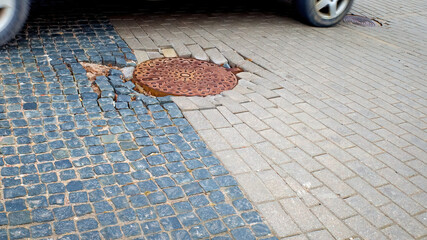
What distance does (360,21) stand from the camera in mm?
6688

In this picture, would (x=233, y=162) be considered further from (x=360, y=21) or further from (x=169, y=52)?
(x=360, y=21)

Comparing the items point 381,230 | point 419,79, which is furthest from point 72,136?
point 419,79

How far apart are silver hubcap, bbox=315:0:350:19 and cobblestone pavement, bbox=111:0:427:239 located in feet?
0.76

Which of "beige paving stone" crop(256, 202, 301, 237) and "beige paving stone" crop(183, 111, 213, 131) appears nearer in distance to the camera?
"beige paving stone" crop(256, 202, 301, 237)

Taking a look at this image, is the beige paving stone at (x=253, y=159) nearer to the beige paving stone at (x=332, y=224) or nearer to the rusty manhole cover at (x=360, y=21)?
the beige paving stone at (x=332, y=224)

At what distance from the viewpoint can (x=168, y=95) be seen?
3705 mm

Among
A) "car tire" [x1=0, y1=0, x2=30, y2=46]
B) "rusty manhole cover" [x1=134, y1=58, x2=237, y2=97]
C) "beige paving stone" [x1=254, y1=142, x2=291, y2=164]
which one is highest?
"car tire" [x1=0, y1=0, x2=30, y2=46]

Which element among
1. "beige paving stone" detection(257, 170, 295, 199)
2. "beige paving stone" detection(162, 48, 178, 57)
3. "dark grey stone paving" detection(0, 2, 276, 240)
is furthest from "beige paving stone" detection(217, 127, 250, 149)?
"beige paving stone" detection(162, 48, 178, 57)

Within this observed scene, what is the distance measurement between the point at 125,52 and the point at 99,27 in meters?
0.77

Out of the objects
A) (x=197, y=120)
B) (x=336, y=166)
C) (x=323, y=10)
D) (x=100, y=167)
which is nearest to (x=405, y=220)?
(x=336, y=166)

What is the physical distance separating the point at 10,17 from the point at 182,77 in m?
1.72

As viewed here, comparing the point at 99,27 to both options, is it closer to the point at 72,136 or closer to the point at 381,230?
the point at 72,136

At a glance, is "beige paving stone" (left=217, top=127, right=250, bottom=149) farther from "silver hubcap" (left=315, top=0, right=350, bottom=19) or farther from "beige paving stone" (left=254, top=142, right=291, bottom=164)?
"silver hubcap" (left=315, top=0, right=350, bottom=19)

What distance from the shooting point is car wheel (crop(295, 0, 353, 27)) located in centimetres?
570
